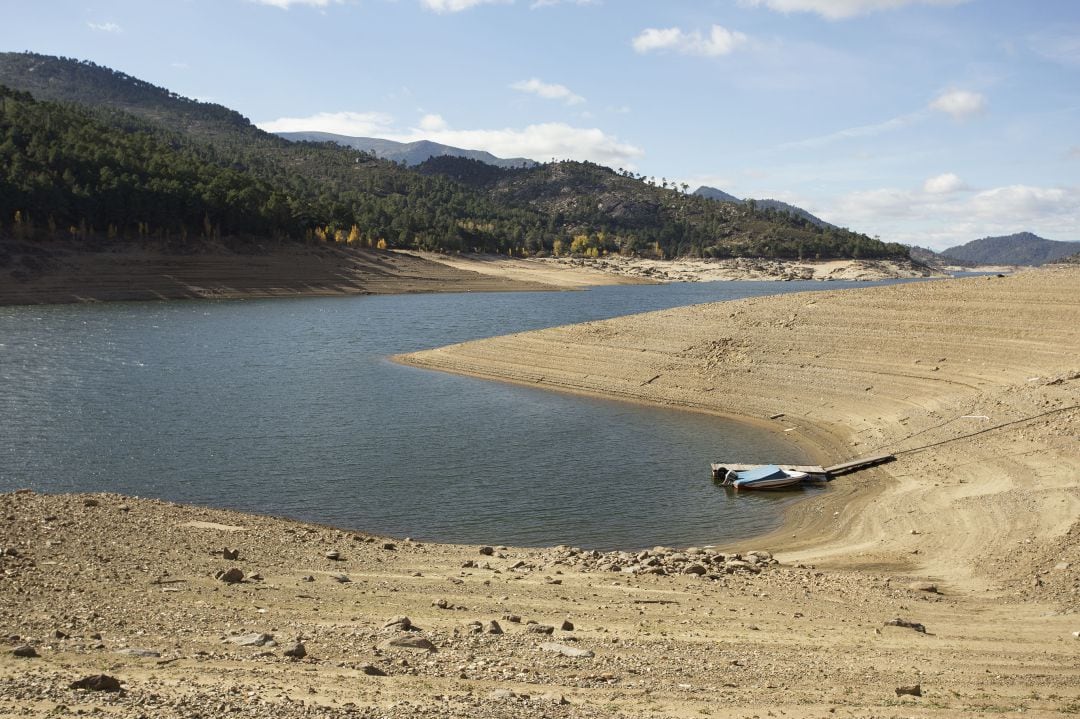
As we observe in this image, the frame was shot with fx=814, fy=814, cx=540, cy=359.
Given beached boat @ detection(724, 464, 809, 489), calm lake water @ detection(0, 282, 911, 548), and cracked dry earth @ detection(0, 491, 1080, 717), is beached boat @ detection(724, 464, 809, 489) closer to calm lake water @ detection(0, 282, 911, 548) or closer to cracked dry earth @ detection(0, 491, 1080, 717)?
calm lake water @ detection(0, 282, 911, 548)

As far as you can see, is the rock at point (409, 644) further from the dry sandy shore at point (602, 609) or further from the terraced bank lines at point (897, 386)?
the terraced bank lines at point (897, 386)

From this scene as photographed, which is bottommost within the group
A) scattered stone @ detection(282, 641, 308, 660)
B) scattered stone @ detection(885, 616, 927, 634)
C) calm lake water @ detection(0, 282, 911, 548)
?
calm lake water @ detection(0, 282, 911, 548)

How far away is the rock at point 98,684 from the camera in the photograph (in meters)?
8.27

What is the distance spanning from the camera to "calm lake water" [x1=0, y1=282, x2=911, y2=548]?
21.8m

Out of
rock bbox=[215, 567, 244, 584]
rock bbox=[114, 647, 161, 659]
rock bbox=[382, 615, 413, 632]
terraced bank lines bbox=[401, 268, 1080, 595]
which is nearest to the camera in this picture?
rock bbox=[114, 647, 161, 659]

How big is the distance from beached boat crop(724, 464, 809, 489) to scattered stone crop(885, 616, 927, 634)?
38.3 feet

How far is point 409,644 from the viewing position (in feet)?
34.6

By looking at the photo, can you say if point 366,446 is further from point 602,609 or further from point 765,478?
point 602,609

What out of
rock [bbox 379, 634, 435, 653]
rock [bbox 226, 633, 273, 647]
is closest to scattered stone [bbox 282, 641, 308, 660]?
rock [bbox 226, 633, 273, 647]

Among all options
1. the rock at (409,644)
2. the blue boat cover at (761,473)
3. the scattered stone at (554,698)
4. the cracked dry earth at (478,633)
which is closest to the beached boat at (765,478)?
the blue boat cover at (761,473)

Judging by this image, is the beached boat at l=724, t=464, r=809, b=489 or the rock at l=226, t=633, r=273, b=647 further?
the beached boat at l=724, t=464, r=809, b=489

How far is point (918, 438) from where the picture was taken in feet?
90.5

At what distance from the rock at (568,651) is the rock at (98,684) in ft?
16.4

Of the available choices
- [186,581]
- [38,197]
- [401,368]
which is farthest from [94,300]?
[186,581]
